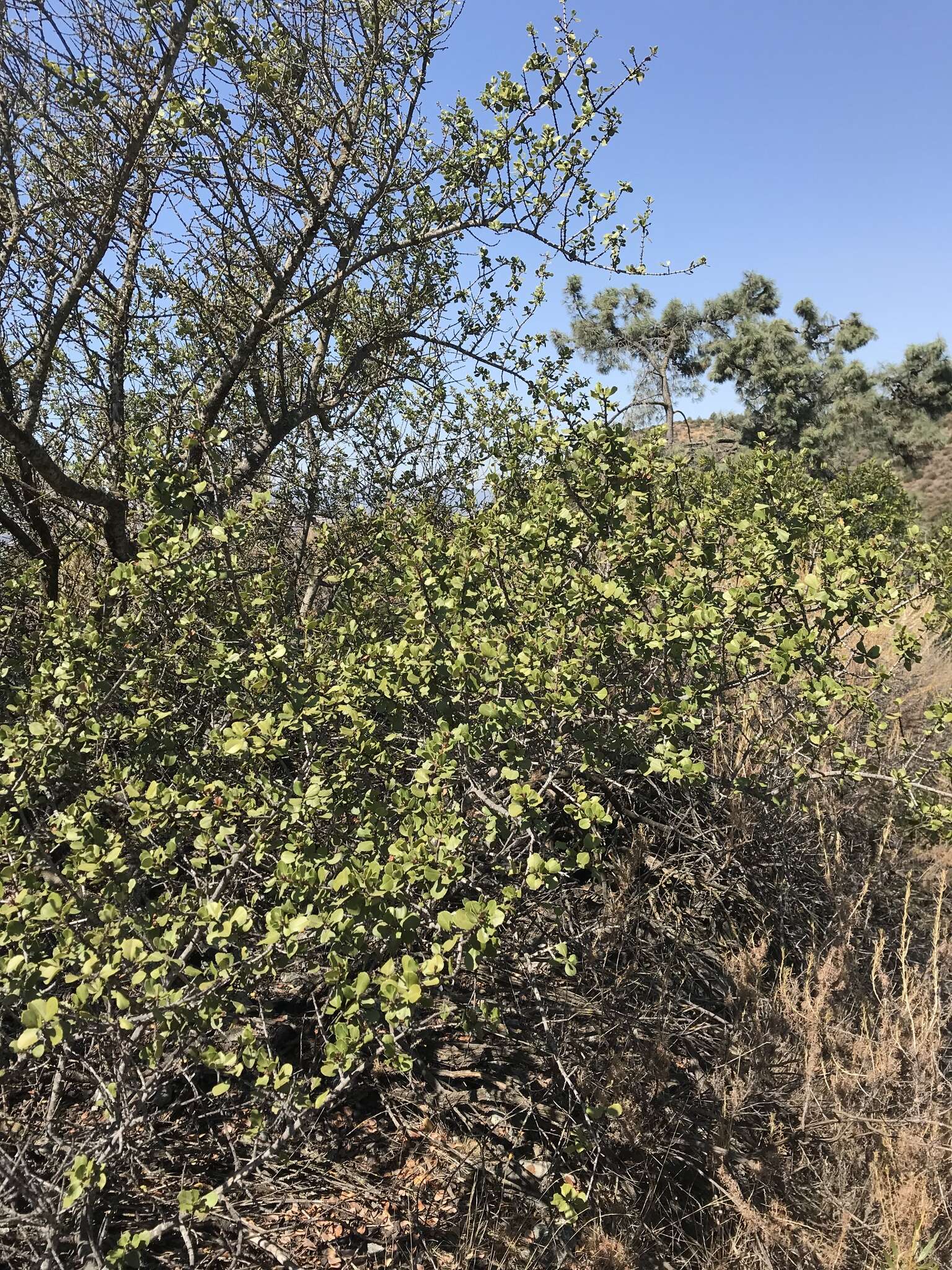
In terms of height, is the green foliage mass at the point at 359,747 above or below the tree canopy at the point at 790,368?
below

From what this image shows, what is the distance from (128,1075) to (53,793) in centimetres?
111

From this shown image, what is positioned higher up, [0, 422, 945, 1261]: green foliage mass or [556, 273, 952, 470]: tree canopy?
[556, 273, 952, 470]: tree canopy

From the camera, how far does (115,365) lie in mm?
3535

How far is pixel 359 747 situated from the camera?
217 centimetres

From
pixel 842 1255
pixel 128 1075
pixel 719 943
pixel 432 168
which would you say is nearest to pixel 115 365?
pixel 432 168

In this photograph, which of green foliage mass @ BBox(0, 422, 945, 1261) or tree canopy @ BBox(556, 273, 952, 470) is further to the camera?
tree canopy @ BBox(556, 273, 952, 470)

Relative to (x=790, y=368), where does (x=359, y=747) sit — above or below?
below

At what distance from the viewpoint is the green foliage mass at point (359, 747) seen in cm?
167

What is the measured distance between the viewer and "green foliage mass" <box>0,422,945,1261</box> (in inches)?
65.8

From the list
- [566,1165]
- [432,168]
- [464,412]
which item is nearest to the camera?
[566,1165]

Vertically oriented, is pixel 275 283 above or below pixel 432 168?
below

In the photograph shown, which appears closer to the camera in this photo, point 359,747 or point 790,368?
point 359,747

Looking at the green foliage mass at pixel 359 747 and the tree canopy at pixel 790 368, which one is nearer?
the green foliage mass at pixel 359 747

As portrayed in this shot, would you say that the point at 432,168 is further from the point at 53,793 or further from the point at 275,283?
the point at 53,793
